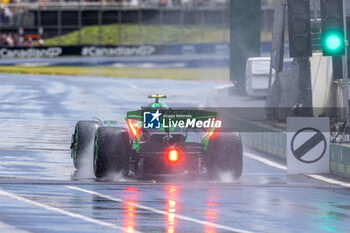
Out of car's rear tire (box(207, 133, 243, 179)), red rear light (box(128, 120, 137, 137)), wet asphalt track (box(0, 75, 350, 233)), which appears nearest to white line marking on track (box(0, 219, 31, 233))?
wet asphalt track (box(0, 75, 350, 233))

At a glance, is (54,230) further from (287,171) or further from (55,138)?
(55,138)

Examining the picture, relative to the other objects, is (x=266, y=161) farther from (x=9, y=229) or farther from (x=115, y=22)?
(x=115, y=22)

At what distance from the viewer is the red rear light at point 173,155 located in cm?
1691

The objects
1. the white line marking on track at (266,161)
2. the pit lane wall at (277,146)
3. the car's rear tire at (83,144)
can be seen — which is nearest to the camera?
the pit lane wall at (277,146)

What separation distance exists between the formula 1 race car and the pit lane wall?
2.14 m

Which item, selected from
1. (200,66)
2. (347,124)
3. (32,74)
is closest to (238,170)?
(347,124)

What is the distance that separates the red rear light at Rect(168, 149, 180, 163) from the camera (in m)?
16.9

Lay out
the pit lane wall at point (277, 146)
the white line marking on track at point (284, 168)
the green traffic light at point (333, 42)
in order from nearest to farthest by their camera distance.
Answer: the white line marking on track at point (284, 168) < the pit lane wall at point (277, 146) < the green traffic light at point (333, 42)

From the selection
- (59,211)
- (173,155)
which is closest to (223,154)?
(173,155)

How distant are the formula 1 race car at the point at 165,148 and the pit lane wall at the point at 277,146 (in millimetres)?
2137

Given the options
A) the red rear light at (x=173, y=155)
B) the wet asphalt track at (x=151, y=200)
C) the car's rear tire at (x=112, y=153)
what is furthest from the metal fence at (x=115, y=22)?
the red rear light at (x=173, y=155)

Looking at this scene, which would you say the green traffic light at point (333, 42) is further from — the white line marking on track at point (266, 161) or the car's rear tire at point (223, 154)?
the car's rear tire at point (223, 154)

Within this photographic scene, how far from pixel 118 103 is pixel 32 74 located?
34040 millimetres

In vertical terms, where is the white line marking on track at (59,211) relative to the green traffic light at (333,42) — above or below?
below
